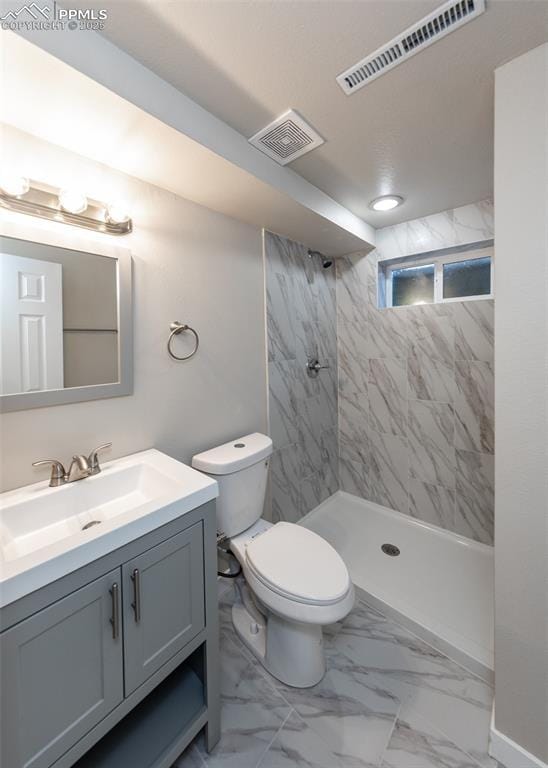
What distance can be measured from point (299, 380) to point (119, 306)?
4.35 ft

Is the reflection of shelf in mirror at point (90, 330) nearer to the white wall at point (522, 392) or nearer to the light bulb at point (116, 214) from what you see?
the light bulb at point (116, 214)

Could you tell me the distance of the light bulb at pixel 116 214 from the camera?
1197mm

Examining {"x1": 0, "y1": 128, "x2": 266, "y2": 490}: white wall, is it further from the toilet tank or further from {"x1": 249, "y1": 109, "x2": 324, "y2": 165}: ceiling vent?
{"x1": 249, "y1": 109, "x2": 324, "y2": 165}: ceiling vent

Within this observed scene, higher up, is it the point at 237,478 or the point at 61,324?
the point at 61,324

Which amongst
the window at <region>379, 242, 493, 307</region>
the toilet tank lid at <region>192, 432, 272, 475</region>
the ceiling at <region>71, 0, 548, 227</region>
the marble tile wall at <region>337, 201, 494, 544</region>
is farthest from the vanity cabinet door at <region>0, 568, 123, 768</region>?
the window at <region>379, 242, 493, 307</region>

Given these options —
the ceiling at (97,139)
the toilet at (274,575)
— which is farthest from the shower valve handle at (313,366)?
Result: the ceiling at (97,139)

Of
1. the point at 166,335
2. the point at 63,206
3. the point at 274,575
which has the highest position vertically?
the point at 63,206

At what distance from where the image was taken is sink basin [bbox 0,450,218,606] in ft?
2.23

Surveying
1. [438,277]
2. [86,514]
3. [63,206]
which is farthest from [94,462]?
[438,277]

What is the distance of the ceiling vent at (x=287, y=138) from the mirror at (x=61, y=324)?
757 mm

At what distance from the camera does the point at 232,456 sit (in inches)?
59.0

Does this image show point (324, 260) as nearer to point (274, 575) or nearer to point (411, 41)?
point (411, 41)

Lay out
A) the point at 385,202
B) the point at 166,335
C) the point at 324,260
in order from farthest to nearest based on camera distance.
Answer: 1. the point at 324,260
2. the point at 385,202
3. the point at 166,335

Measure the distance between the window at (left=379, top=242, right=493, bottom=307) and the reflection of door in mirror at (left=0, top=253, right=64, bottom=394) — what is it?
7.02 ft
